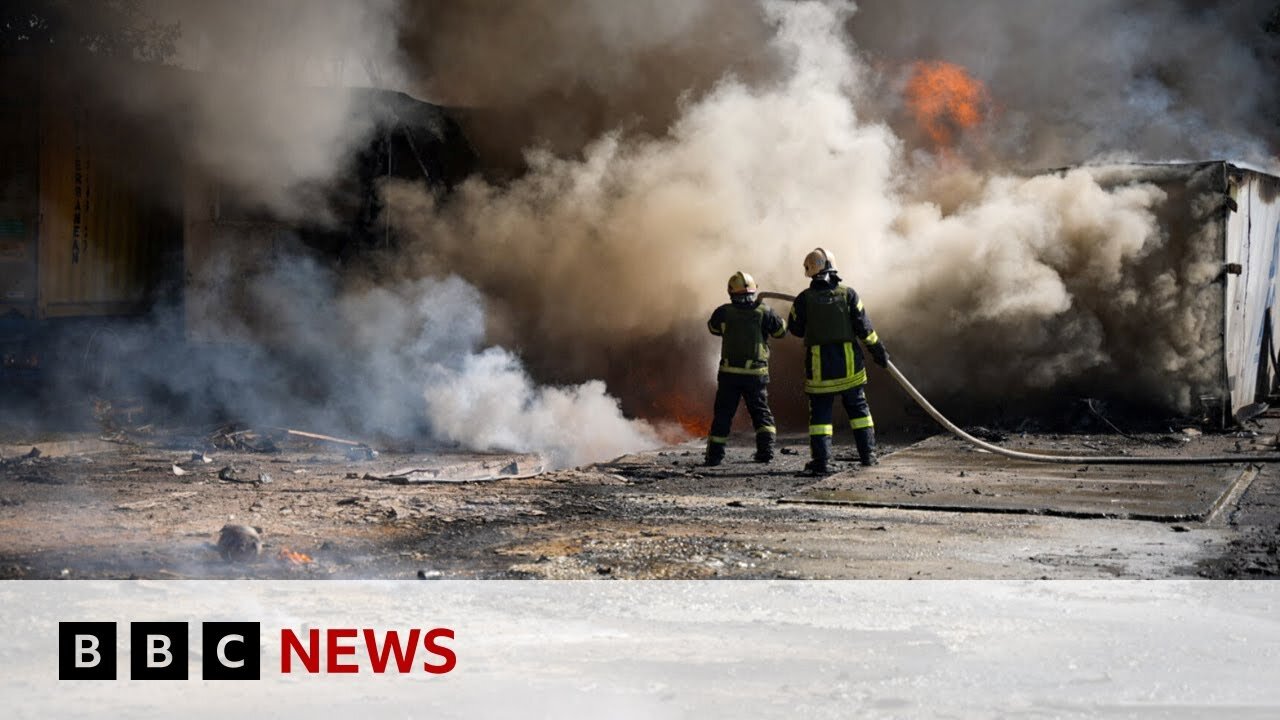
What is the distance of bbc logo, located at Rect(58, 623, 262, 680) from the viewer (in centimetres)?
389

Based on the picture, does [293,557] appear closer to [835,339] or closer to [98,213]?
[835,339]

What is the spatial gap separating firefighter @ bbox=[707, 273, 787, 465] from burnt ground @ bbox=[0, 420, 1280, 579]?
1.16 ft

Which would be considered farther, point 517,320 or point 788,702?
point 517,320

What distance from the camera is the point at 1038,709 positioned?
3.57 meters

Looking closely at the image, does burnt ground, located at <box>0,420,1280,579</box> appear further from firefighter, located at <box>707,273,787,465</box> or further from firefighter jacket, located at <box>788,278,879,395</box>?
firefighter jacket, located at <box>788,278,879,395</box>

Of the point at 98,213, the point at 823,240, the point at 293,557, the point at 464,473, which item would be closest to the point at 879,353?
the point at 464,473

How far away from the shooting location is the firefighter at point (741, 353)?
930cm

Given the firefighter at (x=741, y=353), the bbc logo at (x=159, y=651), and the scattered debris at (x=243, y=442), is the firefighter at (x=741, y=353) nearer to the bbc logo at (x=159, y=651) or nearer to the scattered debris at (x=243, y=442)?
the scattered debris at (x=243, y=442)

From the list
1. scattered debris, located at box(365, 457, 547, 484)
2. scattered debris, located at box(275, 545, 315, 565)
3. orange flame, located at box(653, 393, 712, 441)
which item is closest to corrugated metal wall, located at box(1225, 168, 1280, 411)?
orange flame, located at box(653, 393, 712, 441)

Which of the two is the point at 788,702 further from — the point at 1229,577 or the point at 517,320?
the point at 517,320

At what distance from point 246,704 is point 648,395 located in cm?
944

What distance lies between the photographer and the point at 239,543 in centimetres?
553

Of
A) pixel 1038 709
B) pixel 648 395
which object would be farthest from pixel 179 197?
pixel 1038 709

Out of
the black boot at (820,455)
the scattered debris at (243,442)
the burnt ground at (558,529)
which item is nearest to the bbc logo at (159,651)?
the burnt ground at (558,529)
